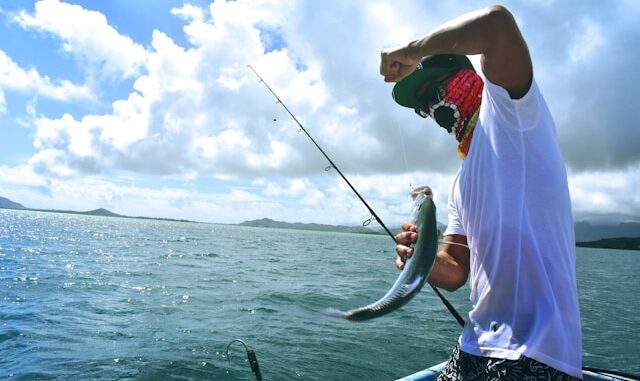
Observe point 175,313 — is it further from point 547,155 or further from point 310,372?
point 547,155

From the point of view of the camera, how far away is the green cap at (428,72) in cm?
271

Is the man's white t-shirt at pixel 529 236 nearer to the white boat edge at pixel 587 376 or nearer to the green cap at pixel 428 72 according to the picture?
the green cap at pixel 428 72

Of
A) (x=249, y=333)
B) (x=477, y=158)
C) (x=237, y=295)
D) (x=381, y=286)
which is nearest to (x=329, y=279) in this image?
(x=381, y=286)

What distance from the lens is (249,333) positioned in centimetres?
1205

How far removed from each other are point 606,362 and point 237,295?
12940mm

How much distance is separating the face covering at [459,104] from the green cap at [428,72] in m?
0.05

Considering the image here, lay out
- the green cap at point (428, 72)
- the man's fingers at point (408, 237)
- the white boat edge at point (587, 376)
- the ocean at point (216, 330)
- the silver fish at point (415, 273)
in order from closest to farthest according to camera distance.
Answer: the silver fish at point (415, 273) → the man's fingers at point (408, 237) → the green cap at point (428, 72) → the white boat edge at point (587, 376) → the ocean at point (216, 330)

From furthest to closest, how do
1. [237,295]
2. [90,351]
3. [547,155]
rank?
[237,295], [90,351], [547,155]

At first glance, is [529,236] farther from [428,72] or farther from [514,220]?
[428,72]

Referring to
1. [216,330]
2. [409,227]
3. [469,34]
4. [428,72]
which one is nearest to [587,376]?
[409,227]

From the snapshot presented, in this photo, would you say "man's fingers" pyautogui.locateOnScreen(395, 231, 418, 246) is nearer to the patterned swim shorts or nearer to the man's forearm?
the patterned swim shorts

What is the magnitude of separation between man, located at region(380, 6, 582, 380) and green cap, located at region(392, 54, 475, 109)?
36cm

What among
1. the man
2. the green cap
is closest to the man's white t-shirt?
the man

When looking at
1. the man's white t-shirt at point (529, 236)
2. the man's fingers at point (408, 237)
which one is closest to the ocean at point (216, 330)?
the man's fingers at point (408, 237)
